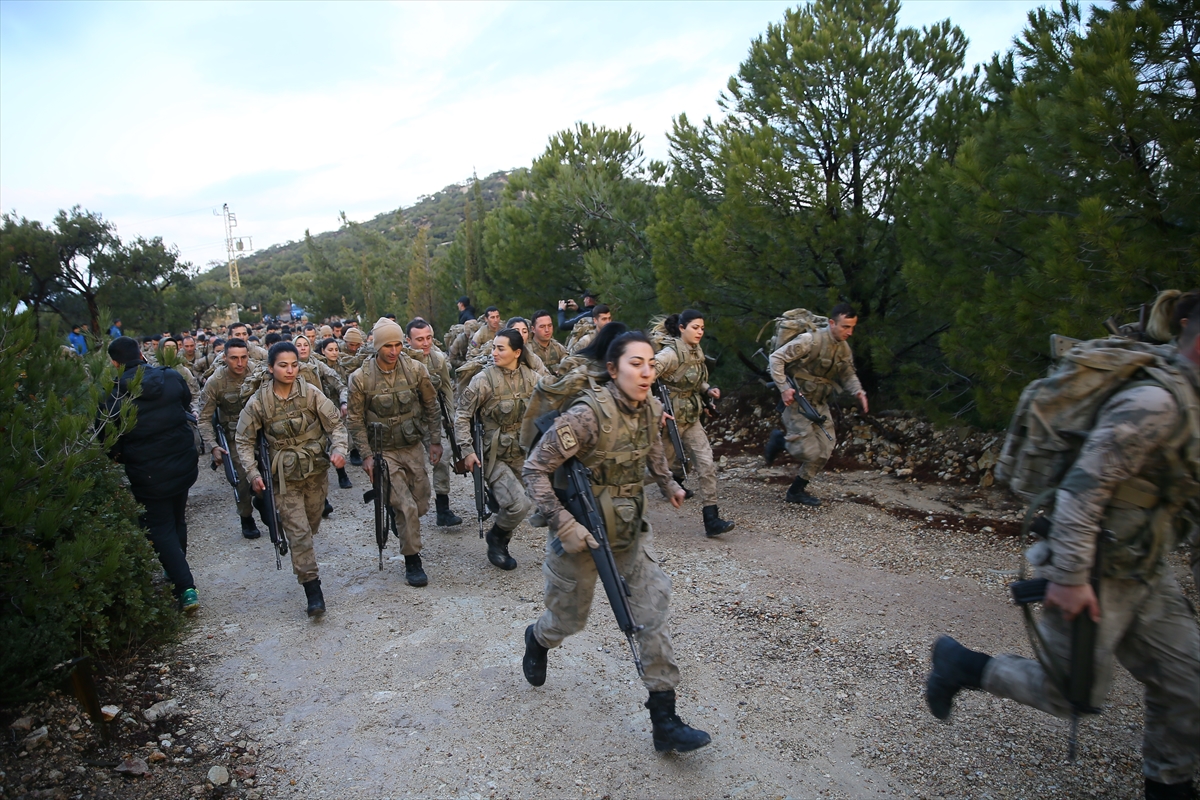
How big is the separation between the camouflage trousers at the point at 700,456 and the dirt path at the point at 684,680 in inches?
16.0

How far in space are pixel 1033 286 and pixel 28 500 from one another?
6444mm

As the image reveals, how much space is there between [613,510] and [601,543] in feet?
0.67

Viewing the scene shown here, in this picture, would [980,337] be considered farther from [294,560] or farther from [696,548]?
[294,560]

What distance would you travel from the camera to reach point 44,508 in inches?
131

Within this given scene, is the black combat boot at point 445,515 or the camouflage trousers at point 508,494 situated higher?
the camouflage trousers at point 508,494

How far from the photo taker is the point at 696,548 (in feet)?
21.0

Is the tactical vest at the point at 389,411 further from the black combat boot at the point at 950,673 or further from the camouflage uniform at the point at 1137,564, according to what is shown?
the camouflage uniform at the point at 1137,564

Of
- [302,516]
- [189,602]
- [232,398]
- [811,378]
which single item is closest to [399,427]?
[302,516]

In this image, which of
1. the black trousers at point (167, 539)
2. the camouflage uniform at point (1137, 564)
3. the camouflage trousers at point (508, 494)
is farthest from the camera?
the camouflage trousers at point (508, 494)

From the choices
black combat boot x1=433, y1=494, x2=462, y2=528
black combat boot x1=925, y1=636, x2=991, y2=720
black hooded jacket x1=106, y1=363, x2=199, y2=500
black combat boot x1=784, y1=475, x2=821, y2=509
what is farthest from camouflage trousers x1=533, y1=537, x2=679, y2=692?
black combat boot x1=784, y1=475, x2=821, y2=509

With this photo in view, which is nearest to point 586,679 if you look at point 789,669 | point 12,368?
point 789,669

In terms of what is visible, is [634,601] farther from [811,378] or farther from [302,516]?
[811,378]

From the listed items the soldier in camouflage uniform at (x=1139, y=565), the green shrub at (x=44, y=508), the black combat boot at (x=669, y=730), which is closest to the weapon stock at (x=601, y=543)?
the black combat boot at (x=669, y=730)

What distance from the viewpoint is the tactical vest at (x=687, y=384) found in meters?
6.96
